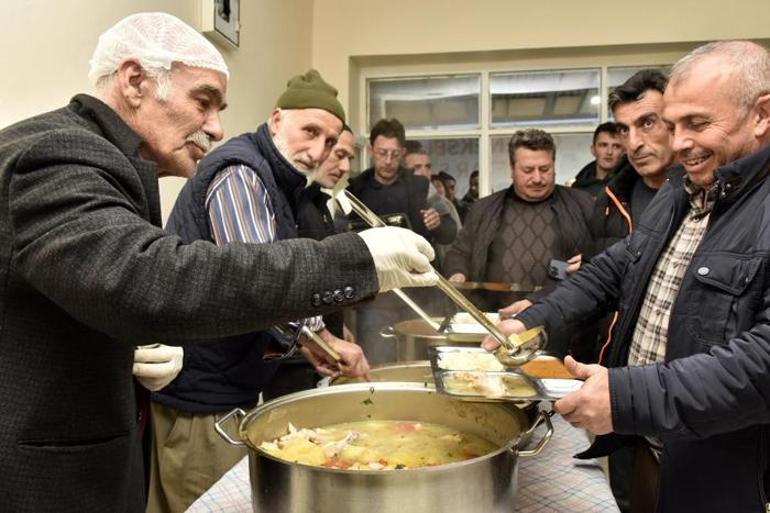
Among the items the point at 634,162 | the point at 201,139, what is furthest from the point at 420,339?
the point at 634,162

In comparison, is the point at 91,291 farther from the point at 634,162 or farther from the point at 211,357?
the point at 634,162

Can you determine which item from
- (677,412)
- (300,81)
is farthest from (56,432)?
(300,81)

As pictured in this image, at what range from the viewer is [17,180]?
2.26 feet

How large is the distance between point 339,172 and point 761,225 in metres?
1.94

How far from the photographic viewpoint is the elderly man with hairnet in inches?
26.3

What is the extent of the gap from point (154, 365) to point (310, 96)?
1113 millimetres

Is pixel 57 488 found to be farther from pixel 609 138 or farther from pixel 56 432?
pixel 609 138

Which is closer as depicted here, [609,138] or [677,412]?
[677,412]

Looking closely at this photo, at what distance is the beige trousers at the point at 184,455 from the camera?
5.29ft

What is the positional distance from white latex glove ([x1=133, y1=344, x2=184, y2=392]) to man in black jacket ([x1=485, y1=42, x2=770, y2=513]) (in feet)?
2.24

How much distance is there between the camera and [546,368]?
129 cm

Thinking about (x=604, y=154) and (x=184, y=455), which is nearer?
(x=184, y=455)

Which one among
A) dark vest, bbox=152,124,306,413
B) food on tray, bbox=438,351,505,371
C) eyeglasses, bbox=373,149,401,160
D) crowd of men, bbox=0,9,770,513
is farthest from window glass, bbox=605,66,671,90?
food on tray, bbox=438,351,505,371

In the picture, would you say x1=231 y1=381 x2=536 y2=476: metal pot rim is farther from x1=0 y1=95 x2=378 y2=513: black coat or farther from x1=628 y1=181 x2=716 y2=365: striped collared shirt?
x1=628 y1=181 x2=716 y2=365: striped collared shirt
